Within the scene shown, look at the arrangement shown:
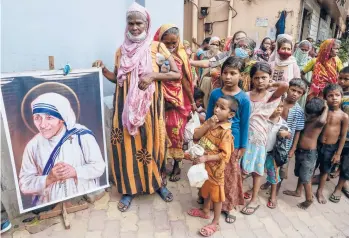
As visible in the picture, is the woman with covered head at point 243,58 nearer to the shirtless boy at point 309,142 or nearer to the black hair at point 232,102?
the shirtless boy at point 309,142

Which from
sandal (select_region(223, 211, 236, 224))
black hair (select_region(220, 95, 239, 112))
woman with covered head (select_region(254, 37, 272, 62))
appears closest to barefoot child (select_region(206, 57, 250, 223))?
sandal (select_region(223, 211, 236, 224))

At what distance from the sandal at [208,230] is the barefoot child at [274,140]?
2.63ft

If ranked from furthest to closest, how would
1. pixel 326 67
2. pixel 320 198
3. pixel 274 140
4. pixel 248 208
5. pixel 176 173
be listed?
pixel 326 67 → pixel 176 173 → pixel 320 198 → pixel 248 208 → pixel 274 140

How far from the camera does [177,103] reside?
9.70 feet

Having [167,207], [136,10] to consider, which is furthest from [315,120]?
[136,10]

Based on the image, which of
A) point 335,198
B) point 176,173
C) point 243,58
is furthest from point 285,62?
point 176,173

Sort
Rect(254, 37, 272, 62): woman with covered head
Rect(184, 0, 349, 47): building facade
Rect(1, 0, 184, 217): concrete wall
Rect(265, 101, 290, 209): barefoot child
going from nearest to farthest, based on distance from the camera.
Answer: Rect(1, 0, 184, 217): concrete wall < Rect(265, 101, 290, 209): barefoot child < Rect(254, 37, 272, 62): woman with covered head < Rect(184, 0, 349, 47): building facade

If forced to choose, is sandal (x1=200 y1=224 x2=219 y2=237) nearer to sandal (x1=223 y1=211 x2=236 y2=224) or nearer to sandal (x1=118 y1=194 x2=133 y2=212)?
sandal (x1=223 y1=211 x2=236 y2=224)

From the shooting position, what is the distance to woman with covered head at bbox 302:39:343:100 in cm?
400

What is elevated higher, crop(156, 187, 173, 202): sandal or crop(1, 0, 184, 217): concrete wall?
crop(1, 0, 184, 217): concrete wall

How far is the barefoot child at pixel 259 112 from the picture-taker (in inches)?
98.7

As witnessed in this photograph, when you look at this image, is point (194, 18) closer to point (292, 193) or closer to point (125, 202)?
point (292, 193)

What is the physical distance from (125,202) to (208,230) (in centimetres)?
94

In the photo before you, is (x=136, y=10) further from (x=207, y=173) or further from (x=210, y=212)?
(x=210, y=212)
